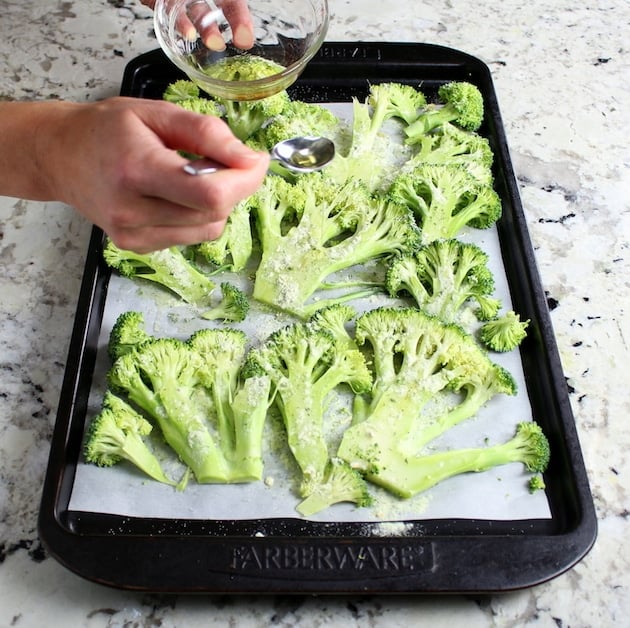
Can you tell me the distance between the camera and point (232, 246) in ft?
6.30

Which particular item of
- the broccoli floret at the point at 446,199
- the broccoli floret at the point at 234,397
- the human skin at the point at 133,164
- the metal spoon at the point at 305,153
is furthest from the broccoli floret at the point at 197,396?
the broccoli floret at the point at 446,199

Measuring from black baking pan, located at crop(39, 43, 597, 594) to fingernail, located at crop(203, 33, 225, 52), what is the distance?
2.59 ft

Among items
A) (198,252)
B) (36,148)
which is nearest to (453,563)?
(198,252)

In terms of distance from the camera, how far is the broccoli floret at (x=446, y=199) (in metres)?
1.98

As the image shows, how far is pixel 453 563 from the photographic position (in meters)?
1.43

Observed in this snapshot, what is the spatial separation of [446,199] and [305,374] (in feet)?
2.08

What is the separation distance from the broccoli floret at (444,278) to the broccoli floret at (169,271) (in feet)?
1.50

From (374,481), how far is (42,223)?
45.1 inches

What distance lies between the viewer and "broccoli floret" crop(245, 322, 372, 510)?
5.28 feet

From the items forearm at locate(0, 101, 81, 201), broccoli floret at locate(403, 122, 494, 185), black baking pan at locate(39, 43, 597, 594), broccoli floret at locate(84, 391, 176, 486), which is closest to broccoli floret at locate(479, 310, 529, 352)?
black baking pan at locate(39, 43, 597, 594)

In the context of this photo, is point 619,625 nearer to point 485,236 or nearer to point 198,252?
point 485,236

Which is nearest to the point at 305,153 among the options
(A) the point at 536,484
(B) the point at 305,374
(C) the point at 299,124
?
(C) the point at 299,124

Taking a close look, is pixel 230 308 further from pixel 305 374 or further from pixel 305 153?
pixel 305 153

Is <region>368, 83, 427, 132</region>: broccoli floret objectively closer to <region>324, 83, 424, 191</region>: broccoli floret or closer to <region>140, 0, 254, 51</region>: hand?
<region>324, 83, 424, 191</region>: broccoli floret
